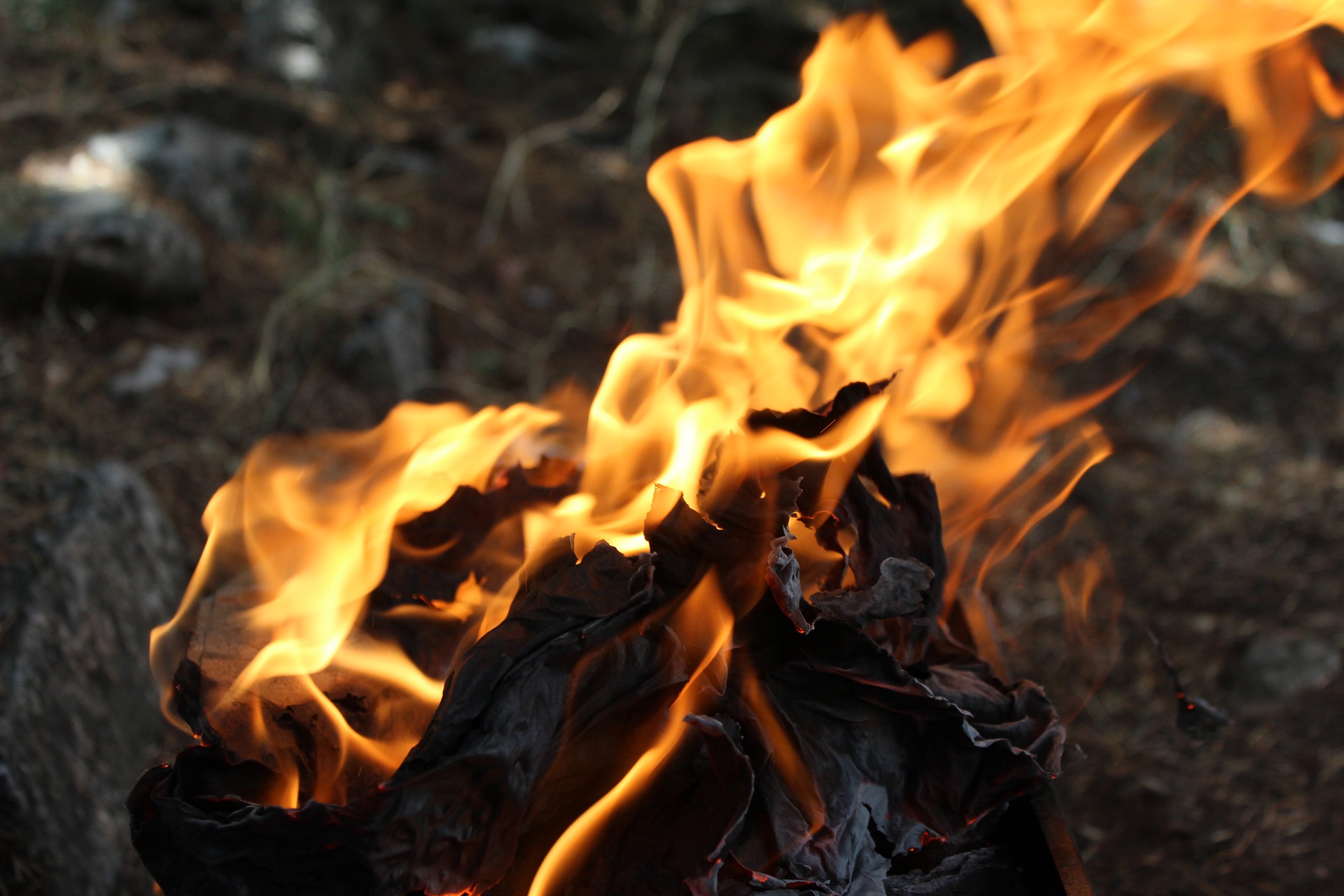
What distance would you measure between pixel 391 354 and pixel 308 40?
3188 mm

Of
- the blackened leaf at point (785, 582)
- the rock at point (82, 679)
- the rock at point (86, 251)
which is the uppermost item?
the rock at point (86, 251)

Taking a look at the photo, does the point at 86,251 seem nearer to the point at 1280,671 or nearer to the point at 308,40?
the point at 308,40

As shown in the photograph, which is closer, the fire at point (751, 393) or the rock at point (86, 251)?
the fire at point (751, 393)

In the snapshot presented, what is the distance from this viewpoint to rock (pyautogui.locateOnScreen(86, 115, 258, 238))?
4.08 m

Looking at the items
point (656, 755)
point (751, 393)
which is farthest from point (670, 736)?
point (751, 393)

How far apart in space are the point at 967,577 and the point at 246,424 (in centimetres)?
261

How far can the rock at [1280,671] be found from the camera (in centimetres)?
289

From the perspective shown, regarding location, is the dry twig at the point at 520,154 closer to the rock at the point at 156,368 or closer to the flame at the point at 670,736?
the rock at the point at 156,368

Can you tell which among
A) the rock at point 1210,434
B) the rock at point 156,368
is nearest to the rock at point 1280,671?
the rock at point 1210,434

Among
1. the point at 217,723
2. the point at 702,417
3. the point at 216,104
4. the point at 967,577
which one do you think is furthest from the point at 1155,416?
the point at 216,104

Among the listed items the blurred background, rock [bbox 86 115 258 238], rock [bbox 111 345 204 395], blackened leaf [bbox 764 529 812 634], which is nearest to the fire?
blackened leaf [bbox 764 529 812 634]

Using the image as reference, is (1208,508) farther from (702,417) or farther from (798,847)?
(798,847)

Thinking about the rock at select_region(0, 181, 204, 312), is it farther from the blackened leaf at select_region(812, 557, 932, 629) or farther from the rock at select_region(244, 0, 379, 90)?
the blackened leaf at select_region(812, 557, 932, 629)

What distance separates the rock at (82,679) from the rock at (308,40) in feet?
14.3
